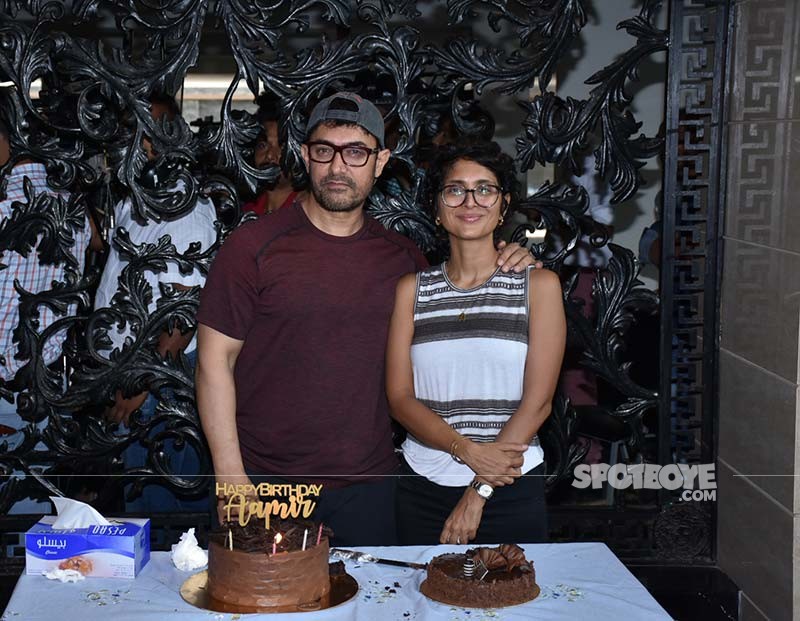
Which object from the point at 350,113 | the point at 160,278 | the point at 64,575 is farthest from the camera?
the point at 160,278

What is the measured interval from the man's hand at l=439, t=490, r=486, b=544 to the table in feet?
1.23

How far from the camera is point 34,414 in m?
3.43

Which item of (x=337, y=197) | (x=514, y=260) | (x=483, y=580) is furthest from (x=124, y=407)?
(x=483, y=580)

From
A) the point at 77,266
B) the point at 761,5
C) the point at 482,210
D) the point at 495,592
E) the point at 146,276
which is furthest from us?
the point at 146,276

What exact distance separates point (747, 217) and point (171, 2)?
1.87m

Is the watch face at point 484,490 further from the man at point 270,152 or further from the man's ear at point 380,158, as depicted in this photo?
the man at point 270,152

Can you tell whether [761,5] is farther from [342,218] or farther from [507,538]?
[507,538]

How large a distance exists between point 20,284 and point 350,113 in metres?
1.43

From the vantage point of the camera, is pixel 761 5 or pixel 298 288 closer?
pixel 298 288

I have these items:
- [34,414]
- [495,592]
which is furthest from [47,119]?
[495,592]

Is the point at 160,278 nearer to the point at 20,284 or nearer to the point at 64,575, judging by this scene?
the point at 20,284

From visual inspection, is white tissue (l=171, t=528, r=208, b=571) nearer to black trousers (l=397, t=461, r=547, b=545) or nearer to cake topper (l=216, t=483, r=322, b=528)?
cake topper (l=216, t=483, r=322, b=528)

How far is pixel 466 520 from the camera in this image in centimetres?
273

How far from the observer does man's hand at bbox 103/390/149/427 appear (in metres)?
3.80
